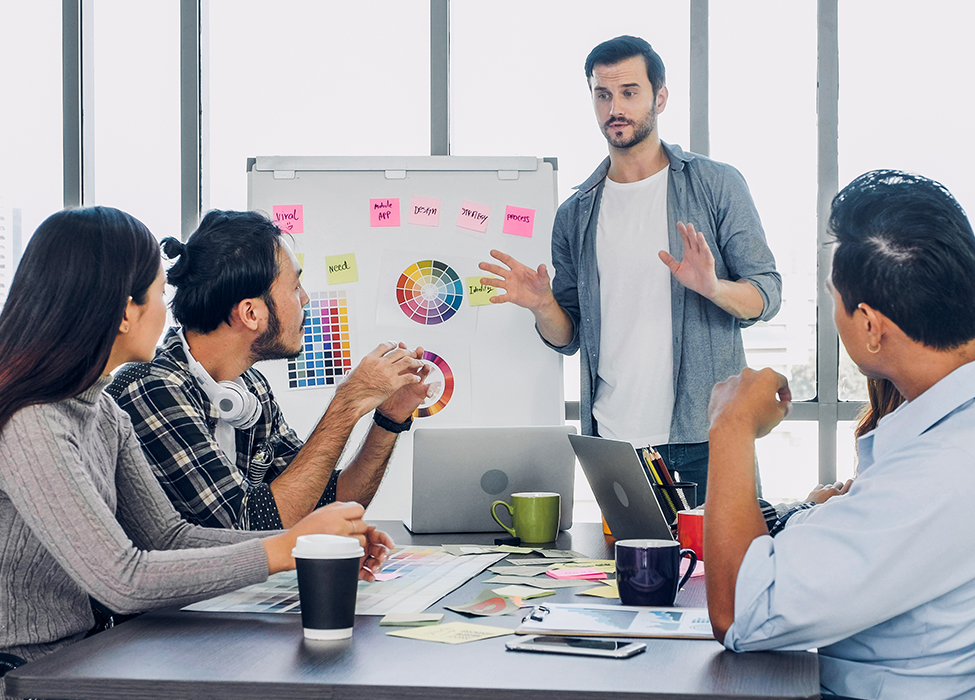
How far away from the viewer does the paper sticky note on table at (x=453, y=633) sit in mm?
980

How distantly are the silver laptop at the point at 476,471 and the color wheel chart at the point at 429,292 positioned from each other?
1285 mm

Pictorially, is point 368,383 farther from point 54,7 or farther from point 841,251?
point 54,7

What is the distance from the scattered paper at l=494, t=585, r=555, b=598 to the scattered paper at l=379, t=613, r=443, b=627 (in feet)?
0.51

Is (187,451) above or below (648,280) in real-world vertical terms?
below

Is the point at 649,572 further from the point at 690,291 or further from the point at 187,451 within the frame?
the point at 690,291

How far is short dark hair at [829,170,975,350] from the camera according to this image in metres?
0.97

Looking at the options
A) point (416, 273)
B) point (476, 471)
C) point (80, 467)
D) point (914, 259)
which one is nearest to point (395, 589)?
point (80, 467)

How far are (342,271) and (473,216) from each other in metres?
0.47

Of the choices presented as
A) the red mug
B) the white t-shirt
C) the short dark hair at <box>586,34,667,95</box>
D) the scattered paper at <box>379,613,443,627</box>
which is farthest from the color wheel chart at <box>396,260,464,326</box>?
the scattered paper at <box>379,613,443,627</box>

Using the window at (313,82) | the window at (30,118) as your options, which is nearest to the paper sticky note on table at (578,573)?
the window at (313,82)

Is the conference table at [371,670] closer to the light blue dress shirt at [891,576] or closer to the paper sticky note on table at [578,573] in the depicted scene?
the light blue dress shirt at [891,576]

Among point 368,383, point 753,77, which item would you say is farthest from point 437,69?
point 368,383

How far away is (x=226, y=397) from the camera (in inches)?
65.6

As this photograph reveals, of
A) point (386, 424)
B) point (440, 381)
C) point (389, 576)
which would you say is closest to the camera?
point (389, 576)
